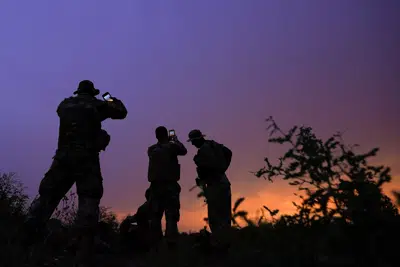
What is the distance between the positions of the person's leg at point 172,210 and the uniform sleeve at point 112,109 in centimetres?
302

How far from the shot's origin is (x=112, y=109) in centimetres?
645

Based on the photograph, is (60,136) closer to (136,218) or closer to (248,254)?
(248,254)

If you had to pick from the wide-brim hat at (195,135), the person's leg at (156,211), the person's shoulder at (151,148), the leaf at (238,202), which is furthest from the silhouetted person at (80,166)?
the leaf at (238,202)

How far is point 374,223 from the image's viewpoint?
Answer: 8.46 feet

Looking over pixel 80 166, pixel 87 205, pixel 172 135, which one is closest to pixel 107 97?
pixel 80 166

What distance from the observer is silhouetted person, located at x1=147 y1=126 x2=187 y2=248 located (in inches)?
352

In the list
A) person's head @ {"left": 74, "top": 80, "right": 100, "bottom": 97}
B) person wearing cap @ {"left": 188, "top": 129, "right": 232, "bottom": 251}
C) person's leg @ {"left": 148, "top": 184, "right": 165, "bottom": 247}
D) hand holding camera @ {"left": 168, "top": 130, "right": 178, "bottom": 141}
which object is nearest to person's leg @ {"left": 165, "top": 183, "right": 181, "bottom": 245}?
person's leg @ {"left": 148, "top": 184, "right": 165, "bottom": 247}

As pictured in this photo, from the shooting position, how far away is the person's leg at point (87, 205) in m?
5.62

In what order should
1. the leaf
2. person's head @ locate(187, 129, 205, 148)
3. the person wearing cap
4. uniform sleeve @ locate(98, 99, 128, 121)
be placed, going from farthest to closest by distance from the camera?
person's head @ locate(187, 129, 205, 148)
the person wearing cap
uniform sleeve @ locate(98, 99, 128, 121)
the leaf

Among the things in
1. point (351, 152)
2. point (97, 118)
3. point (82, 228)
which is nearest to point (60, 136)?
point (97, 118)

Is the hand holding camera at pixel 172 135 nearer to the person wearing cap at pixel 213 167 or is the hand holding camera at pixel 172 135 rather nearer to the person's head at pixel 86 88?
the person wearing cap at pixel 213 167

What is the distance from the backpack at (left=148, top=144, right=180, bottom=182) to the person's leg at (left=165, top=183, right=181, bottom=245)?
10.4 inches

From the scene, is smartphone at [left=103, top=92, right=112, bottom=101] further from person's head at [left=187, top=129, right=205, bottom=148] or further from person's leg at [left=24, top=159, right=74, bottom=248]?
person's head at [left=187, top=129, right=205, bottom=148]

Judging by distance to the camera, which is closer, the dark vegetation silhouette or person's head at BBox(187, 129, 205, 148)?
the dark vegetation silhouette
